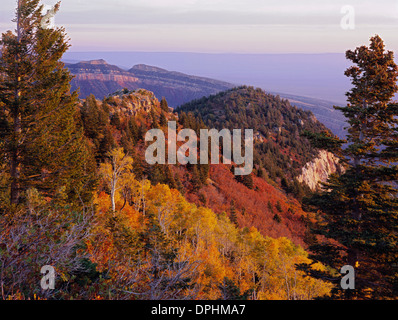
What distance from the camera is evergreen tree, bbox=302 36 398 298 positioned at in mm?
9047

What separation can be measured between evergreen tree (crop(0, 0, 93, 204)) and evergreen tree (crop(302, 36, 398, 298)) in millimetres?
12970

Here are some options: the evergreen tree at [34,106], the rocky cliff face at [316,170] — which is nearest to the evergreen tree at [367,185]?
the evergreen tree at [34,106]

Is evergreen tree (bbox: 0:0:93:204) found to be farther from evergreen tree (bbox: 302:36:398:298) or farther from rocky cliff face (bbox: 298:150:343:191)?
rocky cliff face (bbox: 298:150:343:191)

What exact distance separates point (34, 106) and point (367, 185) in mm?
15489

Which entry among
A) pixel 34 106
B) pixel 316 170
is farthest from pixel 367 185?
pixel 316 170

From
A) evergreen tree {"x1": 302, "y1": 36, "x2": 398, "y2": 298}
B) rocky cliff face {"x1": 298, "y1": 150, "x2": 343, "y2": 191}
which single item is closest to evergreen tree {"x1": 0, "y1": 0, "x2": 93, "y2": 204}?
evergreen tree {"x1": 302, "y1": 36, "x2": 398, "y2": 298}

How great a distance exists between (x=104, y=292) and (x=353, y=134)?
444 inches

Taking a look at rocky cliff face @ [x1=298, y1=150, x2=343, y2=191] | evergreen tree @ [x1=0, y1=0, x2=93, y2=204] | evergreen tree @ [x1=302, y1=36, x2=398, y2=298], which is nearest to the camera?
evergreen tree @ [x1=302, y1=36, x2=398, y2=298]

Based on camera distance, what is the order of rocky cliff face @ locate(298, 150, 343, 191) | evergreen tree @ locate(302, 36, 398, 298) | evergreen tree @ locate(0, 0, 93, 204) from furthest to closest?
rocky cliff face @ locate(298, 150, 343, 191) < evergreen tree @ locate(0, 0, 93, 204) < evergreen tree @ locate(302, 36, 398, 298)

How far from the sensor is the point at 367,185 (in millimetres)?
9617

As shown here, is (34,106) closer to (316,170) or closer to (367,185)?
(367,185)

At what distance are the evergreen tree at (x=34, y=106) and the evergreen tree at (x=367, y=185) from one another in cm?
1297

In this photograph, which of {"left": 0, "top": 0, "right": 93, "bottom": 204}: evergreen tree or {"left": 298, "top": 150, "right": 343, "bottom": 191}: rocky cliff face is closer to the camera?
{"left": 0, "top": 0, "right": 93, "bottom": 204}: evergreen tree

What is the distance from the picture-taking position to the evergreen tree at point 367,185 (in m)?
9.05
